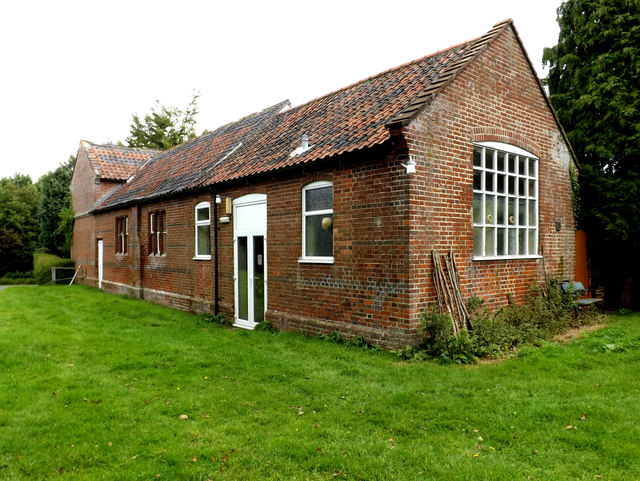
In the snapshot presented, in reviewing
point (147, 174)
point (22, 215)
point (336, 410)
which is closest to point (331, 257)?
point (336, 410)

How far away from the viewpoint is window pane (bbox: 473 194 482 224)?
905cm

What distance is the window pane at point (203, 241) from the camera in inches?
529

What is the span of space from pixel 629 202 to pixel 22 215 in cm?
4345

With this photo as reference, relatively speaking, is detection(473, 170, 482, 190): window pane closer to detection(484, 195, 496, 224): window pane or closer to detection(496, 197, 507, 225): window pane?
detection(484, 195, 496, 224): window pane

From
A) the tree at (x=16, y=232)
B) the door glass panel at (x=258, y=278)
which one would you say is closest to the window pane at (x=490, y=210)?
the door glass panel at (x=258, y=278)

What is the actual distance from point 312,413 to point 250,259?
21.2 feet

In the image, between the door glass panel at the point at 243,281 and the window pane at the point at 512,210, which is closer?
the window pane at the point at 512,210

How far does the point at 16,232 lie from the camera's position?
38.7 m

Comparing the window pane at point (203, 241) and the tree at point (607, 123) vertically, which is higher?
the tree at point (607, 123)

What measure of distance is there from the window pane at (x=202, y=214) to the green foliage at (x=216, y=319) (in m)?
2.84

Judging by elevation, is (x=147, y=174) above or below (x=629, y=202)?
above

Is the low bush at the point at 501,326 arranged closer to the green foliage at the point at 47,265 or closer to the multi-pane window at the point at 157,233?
the multi-pane window at the point at 157,233

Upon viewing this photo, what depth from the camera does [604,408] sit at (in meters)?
5.17

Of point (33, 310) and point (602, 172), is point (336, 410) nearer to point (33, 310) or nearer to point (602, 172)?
point (602, 172)
